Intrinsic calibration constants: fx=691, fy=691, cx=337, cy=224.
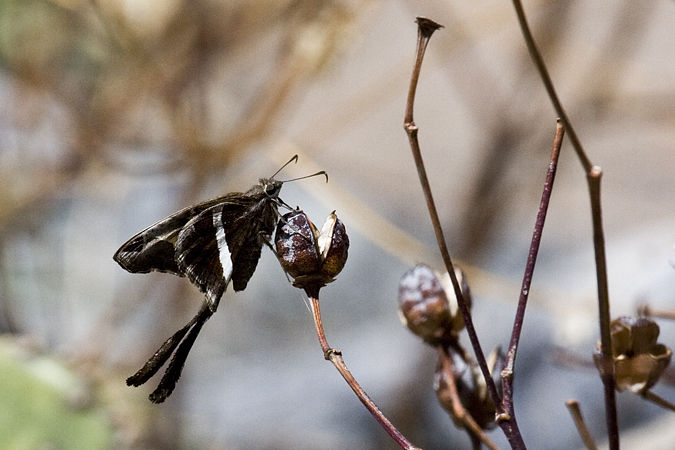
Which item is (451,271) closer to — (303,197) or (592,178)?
(592,178)

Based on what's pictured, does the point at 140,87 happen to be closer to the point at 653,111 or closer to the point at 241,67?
the point at 241,67

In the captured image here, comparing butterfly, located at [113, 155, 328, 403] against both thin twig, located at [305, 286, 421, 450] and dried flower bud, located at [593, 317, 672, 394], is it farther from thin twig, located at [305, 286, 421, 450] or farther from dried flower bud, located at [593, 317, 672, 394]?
dried flower bud, located at [593, 317, 672, 394]

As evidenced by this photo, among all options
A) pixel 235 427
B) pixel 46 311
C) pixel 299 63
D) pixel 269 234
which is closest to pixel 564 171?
pixel 299 63

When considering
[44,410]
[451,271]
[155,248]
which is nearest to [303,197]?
[44,410]

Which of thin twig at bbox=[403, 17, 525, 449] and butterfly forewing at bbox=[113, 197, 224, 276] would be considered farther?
butterfly forewing at bbox=[113, 197, 224, 276]

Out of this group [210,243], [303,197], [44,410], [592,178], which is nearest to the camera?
[592,178]

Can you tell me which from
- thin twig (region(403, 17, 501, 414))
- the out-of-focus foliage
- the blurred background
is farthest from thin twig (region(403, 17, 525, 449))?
the blurred background
